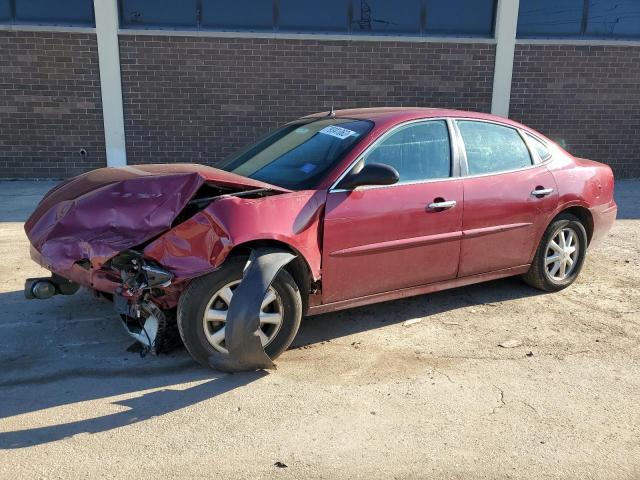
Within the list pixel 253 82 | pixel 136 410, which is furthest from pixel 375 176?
pixel 253 82

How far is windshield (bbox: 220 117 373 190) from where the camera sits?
13.7ft

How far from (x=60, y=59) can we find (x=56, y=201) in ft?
24.1

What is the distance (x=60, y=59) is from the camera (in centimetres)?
1026

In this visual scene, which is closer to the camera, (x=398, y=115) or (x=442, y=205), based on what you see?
(x=442, y=205)

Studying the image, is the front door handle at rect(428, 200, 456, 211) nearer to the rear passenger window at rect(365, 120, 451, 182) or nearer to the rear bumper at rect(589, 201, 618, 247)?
the rear passenger window at rect(365, 120, 451, 182)

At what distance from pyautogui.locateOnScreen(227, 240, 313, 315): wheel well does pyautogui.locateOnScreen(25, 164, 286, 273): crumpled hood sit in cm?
38

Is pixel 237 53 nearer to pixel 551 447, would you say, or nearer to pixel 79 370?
pixel 79 370

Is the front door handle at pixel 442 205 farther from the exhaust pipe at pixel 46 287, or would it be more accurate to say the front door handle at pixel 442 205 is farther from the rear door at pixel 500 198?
the exhaust pipe at pixel 46 287

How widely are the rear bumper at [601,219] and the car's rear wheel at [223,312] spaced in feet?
10.4

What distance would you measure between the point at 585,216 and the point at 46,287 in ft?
15.1

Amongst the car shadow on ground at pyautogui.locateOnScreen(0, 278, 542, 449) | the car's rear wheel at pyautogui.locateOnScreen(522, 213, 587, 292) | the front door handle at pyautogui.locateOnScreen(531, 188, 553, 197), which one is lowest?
the car shadow on ground at pyautogui.locateOnScreen(0, 278, 542, 449)

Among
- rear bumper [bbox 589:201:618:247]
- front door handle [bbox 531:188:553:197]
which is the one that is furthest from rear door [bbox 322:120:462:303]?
rear bumper [bbox 589:201:618:247]

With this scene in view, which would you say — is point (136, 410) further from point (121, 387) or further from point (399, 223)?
point (399, 223)

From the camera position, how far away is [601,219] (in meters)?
5.51
